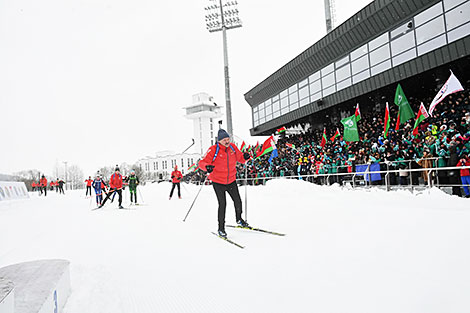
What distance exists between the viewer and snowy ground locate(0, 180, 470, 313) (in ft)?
8.36

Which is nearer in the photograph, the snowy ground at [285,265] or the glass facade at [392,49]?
the snowy ground at [285,265]

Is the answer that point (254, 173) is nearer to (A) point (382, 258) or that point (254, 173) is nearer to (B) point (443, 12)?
(B) point (443, 12)

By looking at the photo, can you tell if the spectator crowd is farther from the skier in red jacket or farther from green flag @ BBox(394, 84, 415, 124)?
the skier in red jacket

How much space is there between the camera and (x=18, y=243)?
19.6 ft

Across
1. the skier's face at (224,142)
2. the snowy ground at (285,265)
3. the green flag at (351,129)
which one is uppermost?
the green flag at (351,129)

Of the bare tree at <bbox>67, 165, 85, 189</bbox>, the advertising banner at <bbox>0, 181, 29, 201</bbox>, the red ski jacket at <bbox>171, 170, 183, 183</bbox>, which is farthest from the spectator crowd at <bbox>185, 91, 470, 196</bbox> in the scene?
the bare tree at <bbox>67, 165, 85, 189</bbox>

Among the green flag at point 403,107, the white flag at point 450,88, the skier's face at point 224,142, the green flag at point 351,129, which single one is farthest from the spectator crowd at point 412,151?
the skier's face at point 224,142

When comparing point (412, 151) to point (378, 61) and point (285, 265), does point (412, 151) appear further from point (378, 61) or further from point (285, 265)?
point (285, 265)

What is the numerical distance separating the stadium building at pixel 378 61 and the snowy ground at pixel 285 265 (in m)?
10.7

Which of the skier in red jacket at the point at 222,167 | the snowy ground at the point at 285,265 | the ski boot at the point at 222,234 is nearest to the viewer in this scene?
the snowy ground at the point at 285,265

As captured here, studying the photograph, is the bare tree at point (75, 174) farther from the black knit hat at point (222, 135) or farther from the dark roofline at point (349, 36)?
the black knit hat at point (222, 135)

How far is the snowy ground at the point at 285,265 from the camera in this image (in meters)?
2.55

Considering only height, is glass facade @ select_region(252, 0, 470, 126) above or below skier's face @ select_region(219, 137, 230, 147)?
above

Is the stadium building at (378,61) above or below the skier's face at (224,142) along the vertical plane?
above
